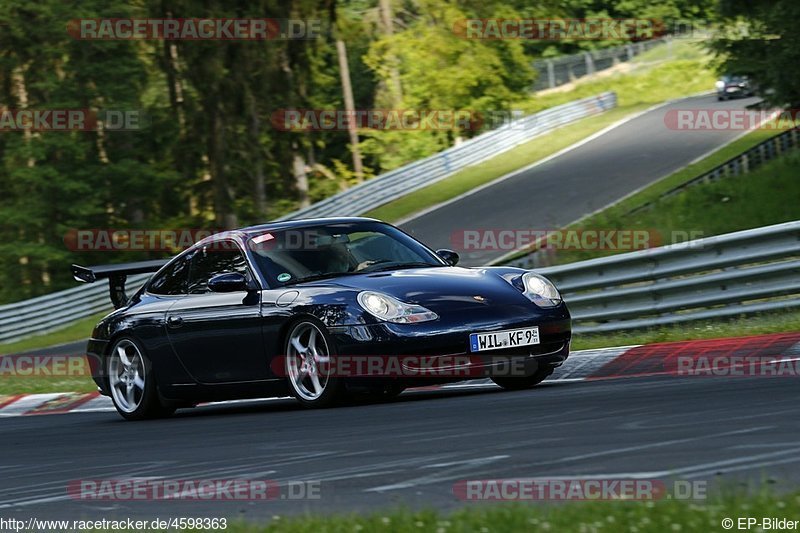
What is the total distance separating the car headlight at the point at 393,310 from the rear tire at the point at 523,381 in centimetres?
104

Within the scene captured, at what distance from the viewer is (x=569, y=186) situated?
35.2 m

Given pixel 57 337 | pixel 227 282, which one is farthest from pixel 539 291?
pixel 57 337

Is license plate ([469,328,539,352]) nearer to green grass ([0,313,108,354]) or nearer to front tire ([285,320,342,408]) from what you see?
front tire ([285,320,342,408])

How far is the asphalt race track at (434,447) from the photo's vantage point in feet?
18.7

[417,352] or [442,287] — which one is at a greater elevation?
[442,287]

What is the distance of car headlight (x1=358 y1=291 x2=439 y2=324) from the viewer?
917 centimetres

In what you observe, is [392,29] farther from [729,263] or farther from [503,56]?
[729,263]

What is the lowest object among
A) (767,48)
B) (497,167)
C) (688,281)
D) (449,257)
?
(497,167)

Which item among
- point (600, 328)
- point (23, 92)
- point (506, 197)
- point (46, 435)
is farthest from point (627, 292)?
point (23, 92)

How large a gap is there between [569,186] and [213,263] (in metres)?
25.2

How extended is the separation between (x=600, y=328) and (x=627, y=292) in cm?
54

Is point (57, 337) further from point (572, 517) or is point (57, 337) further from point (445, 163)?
point (572, 517)

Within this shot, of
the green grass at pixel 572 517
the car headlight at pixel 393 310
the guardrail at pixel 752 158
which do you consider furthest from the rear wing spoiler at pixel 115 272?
the guardrail at pixel 752 158

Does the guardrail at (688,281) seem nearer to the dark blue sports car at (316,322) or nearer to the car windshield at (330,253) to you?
the dark blue sports car at (316,322)
